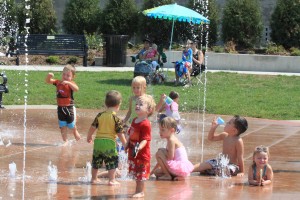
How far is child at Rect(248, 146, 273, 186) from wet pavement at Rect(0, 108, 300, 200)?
98mm

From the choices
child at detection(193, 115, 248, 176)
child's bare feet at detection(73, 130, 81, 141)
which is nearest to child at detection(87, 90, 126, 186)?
child at detection(193, 115, 248, 176)

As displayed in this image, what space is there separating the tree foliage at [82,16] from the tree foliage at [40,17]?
693 mm

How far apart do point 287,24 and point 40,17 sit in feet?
34.0

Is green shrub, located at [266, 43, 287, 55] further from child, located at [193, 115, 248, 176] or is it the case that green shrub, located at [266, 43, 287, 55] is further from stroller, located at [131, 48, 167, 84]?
child, located at [193, 115, 248, 176]

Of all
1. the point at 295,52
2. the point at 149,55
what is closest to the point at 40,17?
the point at 149,55

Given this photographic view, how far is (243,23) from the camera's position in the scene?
26.3m

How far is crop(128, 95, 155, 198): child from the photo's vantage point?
7.18 metres

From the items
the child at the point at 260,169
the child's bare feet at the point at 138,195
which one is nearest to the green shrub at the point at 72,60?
the child at the point at 260,169

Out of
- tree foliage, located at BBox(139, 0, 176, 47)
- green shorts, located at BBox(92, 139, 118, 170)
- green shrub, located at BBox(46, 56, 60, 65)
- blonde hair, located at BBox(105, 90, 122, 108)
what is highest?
tree foliage, located at BBox(139, 0, 176, 47)

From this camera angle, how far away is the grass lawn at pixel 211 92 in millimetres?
15273

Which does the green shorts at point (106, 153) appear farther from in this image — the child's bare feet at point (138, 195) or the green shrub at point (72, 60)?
the green shrub at point (72, 60)

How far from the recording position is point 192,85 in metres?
19.7

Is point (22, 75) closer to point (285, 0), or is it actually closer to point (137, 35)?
point (137, 35)

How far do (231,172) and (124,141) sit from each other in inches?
59.2
